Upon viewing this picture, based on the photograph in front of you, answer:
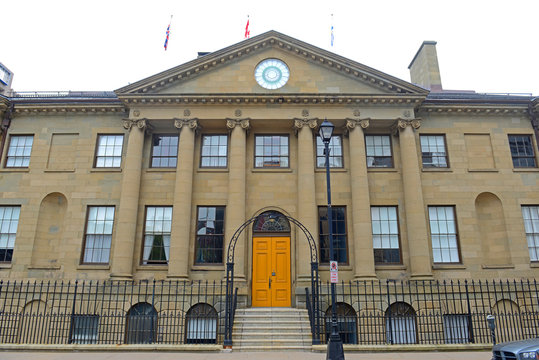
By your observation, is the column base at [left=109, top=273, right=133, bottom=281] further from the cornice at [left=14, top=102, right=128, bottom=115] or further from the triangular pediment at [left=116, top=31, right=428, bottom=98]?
the triangular pediment at [left=116, top=31, right=428, bottom=98]

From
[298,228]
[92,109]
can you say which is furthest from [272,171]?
[92,109]

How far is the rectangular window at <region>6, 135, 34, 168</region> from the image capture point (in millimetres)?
20594

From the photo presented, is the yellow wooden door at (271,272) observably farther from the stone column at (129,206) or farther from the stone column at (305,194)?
the stone column at (129,206)

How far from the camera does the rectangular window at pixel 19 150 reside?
67.6ft

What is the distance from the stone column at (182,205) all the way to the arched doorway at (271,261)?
10.9 feet

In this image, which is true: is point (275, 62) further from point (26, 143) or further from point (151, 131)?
point (26, 143)

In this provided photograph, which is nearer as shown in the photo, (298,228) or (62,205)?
(298,228)

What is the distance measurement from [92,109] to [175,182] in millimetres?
6307

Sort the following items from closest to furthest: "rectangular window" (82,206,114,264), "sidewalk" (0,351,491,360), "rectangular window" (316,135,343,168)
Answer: "sidewalk" (0,351,491,360) → "rectangular window" (82,206,114,264) → "rectangular window" (316,135,343,168)

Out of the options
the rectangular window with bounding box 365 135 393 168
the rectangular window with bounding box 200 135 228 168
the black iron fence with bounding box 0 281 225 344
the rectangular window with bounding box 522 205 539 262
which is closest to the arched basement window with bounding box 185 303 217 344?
the black iron fence with bounding box 0 281 225 344

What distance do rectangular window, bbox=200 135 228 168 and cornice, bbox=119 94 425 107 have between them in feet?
6.45

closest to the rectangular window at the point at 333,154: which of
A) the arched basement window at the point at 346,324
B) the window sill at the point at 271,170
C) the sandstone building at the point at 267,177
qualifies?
the sandstone building at the point at 267,177

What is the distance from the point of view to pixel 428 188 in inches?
775

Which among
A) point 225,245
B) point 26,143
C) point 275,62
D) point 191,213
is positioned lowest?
point 225,245
